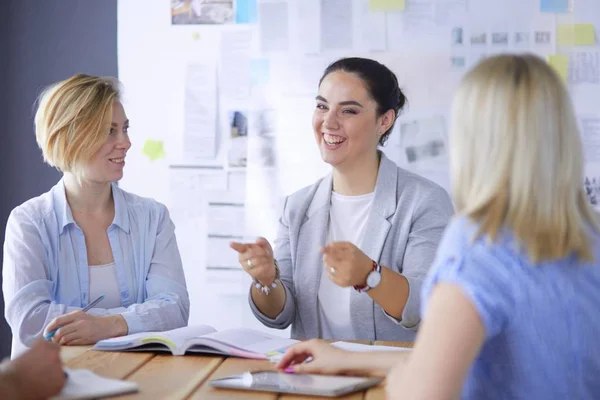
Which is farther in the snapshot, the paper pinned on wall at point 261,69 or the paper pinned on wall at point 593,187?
the paper pinned on wall at point 261,69

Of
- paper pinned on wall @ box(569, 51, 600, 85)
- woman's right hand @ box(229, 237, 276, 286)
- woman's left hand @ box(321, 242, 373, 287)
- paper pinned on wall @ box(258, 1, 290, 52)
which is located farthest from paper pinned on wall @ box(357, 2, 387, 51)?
woman's left hand @ box(321, 242, 373, 287)

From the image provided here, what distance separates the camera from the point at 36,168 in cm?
349

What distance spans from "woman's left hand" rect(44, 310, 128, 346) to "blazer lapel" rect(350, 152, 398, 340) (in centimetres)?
69

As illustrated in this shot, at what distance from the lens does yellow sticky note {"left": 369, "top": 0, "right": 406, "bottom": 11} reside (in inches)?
127

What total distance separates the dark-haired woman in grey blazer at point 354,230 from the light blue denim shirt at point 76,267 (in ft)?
0.96

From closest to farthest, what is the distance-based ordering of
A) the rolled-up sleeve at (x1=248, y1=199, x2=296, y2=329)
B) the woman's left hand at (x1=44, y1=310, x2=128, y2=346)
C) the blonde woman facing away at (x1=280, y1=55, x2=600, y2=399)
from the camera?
the blonde woman facing away at (x1=280, y1=55, x2=600, y2=399), the woman's left hand at (x1=44, y1=310, x2=128, y2=346), the rolled-up sleeve at (x1=248, y1=199, x2=296, y2=329)

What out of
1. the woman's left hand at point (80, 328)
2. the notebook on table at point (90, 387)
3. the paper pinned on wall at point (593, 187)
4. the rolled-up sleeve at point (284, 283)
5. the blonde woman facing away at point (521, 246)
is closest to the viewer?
the blonde woman facing away at point (521, 246)

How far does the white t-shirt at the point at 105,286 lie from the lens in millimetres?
2256

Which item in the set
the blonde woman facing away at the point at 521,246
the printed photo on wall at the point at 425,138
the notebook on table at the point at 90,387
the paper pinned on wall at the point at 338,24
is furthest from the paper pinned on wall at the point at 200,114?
the blonde woman facing away at the point at 521,246

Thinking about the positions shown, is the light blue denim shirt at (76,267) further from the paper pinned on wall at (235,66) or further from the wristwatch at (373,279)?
the paper pinned on wall at (235,66)

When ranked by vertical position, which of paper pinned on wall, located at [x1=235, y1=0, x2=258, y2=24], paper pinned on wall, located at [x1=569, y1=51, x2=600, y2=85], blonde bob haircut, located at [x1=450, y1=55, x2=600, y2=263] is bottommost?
blonde bob haircut, located at [x1=450, y1=55, x2=600, y2=263]

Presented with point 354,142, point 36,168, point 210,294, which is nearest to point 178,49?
point 36,168

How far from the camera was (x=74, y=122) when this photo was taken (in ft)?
7.65

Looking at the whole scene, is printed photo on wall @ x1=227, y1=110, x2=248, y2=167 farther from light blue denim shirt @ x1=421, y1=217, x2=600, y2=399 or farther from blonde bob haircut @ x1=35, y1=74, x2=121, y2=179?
light blue denim shirt @ x1=421, y1=217, x2=600, y2=399
